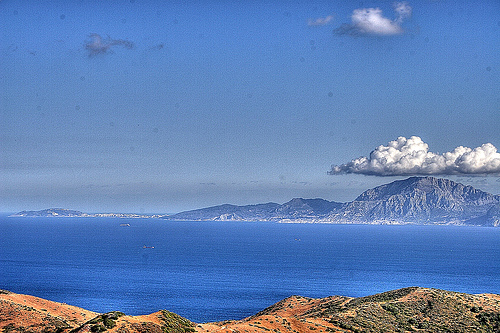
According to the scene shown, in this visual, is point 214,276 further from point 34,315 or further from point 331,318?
point 331,318

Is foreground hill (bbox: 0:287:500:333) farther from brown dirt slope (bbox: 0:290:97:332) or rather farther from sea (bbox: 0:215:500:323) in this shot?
sea (bbox: 0:215:500:323)

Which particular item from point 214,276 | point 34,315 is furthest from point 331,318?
point 214,276

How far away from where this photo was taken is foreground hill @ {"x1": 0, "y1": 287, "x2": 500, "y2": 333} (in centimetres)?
4034

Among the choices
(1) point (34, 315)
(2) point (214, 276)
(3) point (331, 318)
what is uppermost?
(1) point (34, 315)

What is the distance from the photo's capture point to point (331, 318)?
48.6m

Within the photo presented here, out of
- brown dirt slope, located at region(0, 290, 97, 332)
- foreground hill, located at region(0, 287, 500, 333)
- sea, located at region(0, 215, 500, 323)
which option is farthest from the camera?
sea, located at region(0, 215, 500, 323)

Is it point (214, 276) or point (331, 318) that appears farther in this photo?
point (214, 276)

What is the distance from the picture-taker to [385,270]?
14600cm

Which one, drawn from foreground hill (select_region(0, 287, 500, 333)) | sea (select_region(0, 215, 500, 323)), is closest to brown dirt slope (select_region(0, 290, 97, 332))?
foreground hill (select_region(0, 287, 500, 333))

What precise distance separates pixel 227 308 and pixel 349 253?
11916 centimetres

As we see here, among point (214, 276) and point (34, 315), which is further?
point (214, 276)

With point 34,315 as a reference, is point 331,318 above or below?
below

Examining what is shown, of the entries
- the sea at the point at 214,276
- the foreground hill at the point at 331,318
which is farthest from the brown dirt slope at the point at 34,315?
the sea at the point at 214,276

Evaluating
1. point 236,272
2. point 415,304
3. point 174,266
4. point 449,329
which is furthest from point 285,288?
point 449,329
